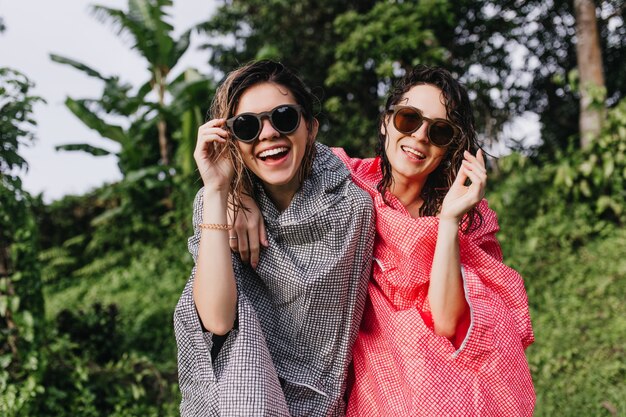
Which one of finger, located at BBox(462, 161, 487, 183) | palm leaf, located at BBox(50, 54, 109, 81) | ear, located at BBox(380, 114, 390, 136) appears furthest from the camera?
palm leaf, located at BBox(50, 54, 109, 81)

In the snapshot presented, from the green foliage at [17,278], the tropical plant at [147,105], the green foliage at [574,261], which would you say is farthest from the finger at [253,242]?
the tropical plant at [147,105]

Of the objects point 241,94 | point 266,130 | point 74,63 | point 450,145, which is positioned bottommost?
point 450,145

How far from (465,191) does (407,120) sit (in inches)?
11.8

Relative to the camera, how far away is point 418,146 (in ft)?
6.38

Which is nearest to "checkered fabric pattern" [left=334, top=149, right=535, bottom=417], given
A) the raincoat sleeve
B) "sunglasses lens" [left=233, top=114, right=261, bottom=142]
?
the raincoat sleeve

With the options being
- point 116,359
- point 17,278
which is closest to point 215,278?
point 17,278

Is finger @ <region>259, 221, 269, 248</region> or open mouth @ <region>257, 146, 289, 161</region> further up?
open mouth @ <region>257, 146, 289, 161</region>

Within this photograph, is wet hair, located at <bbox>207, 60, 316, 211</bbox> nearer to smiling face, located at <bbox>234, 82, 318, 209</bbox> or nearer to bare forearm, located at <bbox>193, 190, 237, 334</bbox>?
smiling face, located at <bbox>234, 82, 318, 209</bbox>

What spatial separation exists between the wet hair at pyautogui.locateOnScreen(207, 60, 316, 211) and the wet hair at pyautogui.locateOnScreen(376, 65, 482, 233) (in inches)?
11.9

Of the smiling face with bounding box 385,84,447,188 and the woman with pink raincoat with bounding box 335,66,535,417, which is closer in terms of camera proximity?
the woman with pink raincoat with bounding box 335,66,535,417

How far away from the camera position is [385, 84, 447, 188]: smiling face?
1.94 metres

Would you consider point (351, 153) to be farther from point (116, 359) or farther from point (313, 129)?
point (313, 129)

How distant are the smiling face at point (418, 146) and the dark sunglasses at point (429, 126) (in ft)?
0.05

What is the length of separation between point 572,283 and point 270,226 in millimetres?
4647
